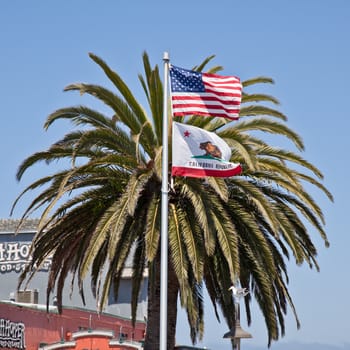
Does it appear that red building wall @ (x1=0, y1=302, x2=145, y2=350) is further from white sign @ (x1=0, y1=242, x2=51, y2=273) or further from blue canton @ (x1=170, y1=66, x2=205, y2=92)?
blue canton @ (x1=170, y1=66, x2=205, y2=92)

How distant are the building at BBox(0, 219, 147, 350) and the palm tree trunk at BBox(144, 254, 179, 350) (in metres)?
6.31

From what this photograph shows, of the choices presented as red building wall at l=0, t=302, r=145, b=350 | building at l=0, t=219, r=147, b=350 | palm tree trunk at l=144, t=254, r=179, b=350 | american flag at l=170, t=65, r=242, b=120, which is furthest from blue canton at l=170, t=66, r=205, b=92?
red building wall at l=0, t=302, r=145, b=350

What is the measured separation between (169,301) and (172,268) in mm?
1150

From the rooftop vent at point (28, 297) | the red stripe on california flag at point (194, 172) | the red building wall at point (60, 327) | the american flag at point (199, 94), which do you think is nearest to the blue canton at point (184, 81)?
the american flag at point (199, 94)

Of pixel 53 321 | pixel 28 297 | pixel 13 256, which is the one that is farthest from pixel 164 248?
pixel 13 256

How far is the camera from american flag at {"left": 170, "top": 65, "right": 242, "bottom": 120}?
23047mm

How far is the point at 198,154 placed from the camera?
76.0ft

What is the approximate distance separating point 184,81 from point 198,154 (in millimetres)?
1732

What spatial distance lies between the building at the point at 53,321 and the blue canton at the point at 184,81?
12543mm

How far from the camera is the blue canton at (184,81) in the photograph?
2317cm

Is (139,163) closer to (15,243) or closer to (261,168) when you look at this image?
(261,168)

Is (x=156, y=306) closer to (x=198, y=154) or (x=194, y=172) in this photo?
(x=194, y=172)

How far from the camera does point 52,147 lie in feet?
90.3

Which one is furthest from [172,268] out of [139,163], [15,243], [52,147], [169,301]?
[15,243]
